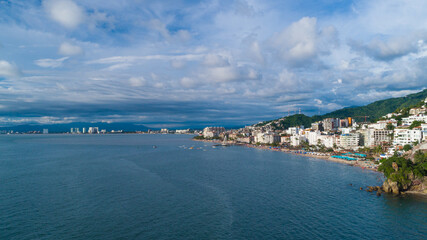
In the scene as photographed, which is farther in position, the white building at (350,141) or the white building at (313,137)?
the white building at (313,137)

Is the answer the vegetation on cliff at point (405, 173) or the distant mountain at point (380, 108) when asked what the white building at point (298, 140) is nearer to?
the distant mountain at point (380, 108)

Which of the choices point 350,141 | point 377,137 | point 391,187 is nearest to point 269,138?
point 350,141

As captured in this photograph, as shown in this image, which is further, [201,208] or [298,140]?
[298,140]

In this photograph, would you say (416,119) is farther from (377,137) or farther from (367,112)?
(367,112)

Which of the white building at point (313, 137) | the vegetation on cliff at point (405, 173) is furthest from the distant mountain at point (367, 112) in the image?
the vegetation on cliff at point (405, 173)

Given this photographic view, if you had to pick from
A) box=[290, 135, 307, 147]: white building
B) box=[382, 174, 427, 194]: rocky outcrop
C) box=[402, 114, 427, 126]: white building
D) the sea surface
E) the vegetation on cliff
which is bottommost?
the sea surface

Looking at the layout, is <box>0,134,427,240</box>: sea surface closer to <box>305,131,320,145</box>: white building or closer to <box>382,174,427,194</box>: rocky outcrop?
<box>382,174,427,194</box>: rocky outcrop

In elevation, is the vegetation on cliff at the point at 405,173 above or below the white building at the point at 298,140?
below

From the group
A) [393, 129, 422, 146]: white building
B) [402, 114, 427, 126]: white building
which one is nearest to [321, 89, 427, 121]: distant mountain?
[402, 114, 427, 126]: white building

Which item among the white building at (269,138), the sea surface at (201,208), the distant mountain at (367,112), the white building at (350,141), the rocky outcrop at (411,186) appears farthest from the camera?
the distant mountain at (367,112)
